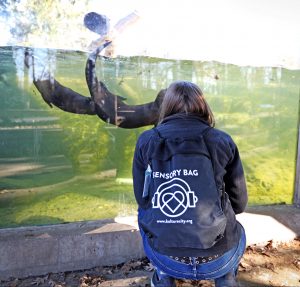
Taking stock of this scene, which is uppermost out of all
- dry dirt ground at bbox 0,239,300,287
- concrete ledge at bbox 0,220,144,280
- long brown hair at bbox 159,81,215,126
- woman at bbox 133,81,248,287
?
long brown hair at bbox 159,81,215,126

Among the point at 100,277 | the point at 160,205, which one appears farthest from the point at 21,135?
the point at 160,205

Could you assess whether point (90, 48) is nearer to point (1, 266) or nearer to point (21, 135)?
point (21, 135)

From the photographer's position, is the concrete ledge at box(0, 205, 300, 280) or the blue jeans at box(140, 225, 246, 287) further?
the concrete ledge at box(0, 205, 300, 280)

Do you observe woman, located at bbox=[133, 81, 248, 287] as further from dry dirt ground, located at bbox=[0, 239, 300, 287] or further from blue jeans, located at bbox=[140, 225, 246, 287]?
dry dirt ground, located at bbox=[0, 239, 300, 287]

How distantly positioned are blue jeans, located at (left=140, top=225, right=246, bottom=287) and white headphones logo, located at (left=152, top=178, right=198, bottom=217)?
0.30 m

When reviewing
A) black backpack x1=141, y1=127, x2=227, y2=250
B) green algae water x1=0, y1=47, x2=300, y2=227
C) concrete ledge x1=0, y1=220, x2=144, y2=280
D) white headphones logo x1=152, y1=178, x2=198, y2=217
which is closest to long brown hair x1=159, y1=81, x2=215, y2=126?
black backpack x1=141, y1=127, x2=227, y2=250

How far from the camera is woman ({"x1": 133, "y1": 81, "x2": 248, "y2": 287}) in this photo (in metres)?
1.88

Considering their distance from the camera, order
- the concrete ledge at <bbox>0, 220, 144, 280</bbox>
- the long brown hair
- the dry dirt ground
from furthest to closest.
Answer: the concrete ledge at <bbox>0, 220, 144, 280</bbox>, the dry dirt ground, the long brown hair

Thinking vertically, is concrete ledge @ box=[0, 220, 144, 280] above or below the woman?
below

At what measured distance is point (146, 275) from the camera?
3.55m

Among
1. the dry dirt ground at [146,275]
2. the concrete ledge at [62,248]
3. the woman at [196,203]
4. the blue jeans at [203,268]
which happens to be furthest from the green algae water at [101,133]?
the blue jeans at [203,268]

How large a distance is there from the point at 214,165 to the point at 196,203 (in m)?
0.24

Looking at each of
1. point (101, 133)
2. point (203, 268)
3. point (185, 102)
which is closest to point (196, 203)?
point (203, 268)

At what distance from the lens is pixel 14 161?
4.05 metres
